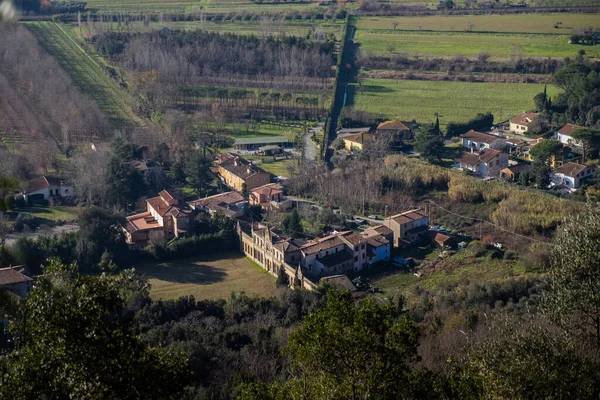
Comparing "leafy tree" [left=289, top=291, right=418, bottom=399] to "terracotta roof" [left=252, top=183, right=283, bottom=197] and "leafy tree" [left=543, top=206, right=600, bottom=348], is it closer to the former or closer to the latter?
"leafy tree" [left=543, top=206, right=600, bottom=348]

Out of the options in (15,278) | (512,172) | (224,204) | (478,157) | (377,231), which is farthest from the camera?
(478,157)

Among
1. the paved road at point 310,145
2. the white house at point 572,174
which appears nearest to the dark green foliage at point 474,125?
the paved road at point 310,145

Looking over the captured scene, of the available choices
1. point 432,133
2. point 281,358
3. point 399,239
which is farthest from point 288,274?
point 432,133

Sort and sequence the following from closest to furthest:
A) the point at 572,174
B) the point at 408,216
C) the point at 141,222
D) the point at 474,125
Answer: the point at 408,216 → the point at 141,222 → the point at 572,174 → the point at 474,125

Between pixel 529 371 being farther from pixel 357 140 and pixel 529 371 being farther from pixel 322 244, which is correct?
pixel 357 140

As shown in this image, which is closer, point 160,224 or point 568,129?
point 160,224

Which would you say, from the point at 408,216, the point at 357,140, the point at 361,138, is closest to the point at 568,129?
the point at 361,138

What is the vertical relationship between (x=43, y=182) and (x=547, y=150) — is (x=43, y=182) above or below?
below
